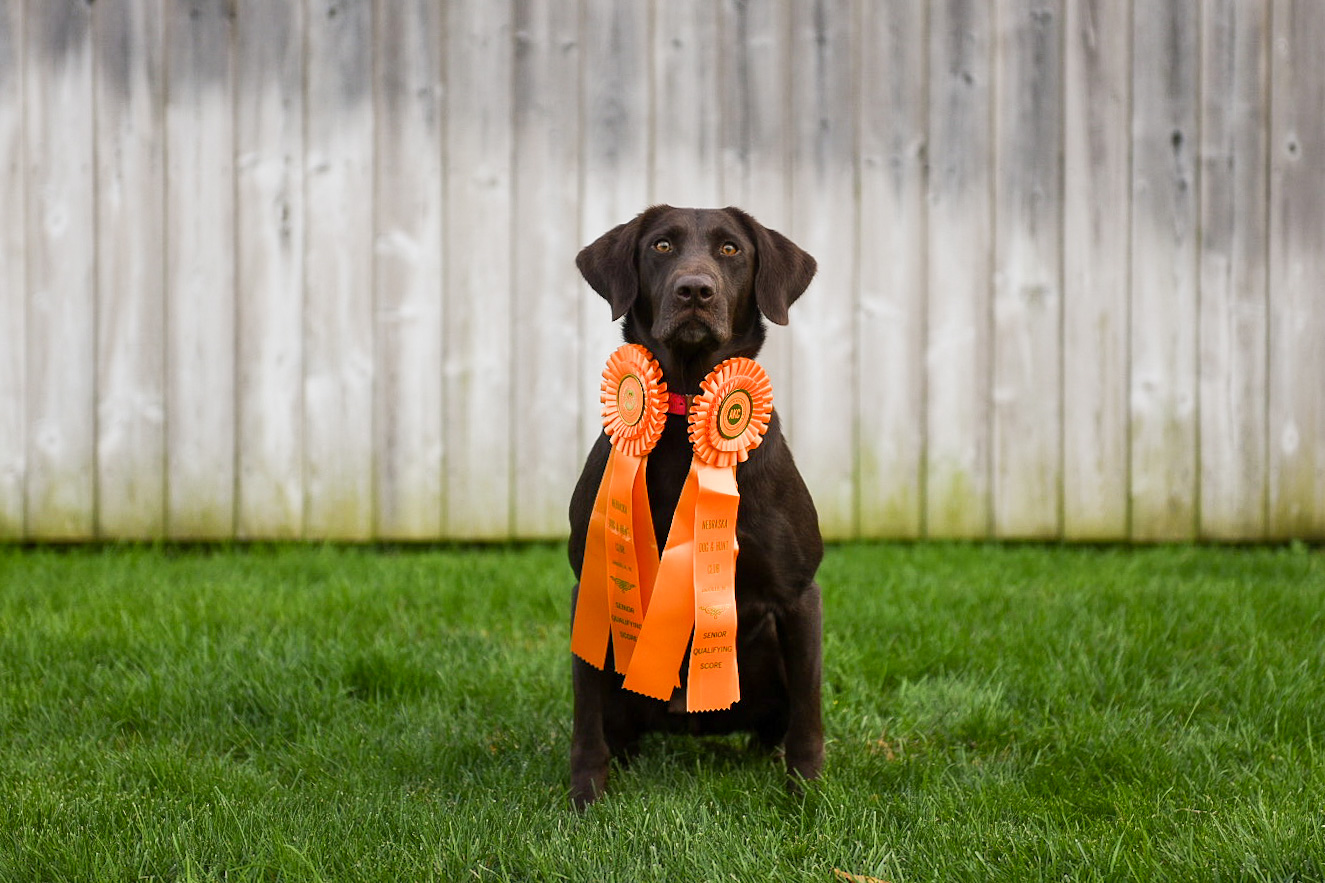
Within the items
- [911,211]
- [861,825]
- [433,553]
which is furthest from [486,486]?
[861,825]

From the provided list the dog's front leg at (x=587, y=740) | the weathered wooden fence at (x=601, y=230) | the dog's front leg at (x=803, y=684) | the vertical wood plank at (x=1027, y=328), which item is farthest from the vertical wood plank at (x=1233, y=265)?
the dog's front leg at (x=587, y=740)

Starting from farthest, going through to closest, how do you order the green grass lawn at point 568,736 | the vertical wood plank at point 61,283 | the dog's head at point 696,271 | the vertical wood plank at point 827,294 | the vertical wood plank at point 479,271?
the vertical wood plank at point 827,294 → the vertical wood plank at point 479,271 → the vertical wood plank at point 61,283 → the dog's head at point 696,271 → the green grass lawn at point 568,736

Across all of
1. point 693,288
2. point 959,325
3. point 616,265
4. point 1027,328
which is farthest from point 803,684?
point 1027,328

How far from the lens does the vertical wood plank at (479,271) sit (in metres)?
4.27

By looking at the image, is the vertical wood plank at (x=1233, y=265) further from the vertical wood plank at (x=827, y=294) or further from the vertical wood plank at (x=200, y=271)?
the vertical wood plank at (x=200, y=271)

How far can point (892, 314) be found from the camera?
14.5ft

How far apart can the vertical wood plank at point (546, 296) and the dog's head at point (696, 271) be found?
1.96 m

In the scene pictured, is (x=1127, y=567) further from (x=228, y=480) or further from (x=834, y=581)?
(x=228, y=480)

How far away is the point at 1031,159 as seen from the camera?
4.43 meters

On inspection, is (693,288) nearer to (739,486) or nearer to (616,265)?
(616,265)

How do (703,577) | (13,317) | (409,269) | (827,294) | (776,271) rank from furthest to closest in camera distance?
(827,294) < (409,269) < (13,317) < (776,271) < (703,577)

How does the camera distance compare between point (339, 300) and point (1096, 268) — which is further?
point (1096, 268)

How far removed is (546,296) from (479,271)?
280mm

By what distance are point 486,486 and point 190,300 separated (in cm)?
134
